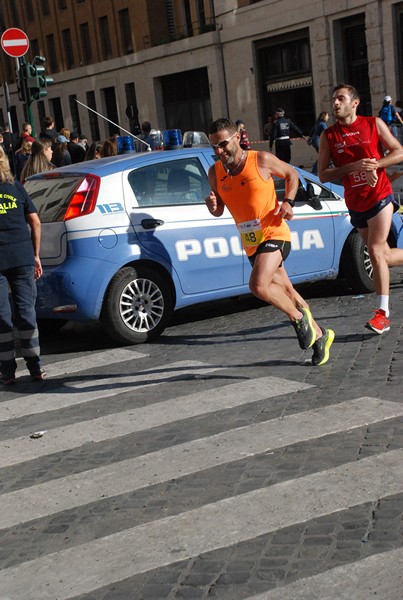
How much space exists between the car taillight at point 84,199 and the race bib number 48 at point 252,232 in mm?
1704

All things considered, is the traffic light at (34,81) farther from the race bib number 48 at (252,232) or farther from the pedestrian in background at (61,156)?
the race bib number 48 at (252,232)

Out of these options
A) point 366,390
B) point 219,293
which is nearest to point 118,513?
point 366,390

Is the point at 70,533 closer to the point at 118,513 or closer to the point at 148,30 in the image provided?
the point at 118,513

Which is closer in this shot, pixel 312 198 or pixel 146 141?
pixel 312 198

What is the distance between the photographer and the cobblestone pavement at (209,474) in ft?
13.0

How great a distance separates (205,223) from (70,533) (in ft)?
16.1

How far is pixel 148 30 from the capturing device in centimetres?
4822

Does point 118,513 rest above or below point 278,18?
below

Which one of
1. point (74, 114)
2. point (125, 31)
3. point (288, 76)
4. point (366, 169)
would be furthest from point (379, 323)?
point (74, 114)

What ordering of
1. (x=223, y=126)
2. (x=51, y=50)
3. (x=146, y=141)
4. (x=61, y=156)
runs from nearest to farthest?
(x=223, y=126) → (x=61, y=156) → (x=146, y=141) → (x=51, y=50)

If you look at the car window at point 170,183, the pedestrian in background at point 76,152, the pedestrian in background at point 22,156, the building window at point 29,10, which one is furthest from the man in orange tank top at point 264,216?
the building window at point 29,10

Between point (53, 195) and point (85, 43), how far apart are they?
1880 inches

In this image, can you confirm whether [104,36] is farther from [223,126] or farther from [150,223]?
[223,126]

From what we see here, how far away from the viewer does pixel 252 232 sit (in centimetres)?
736
